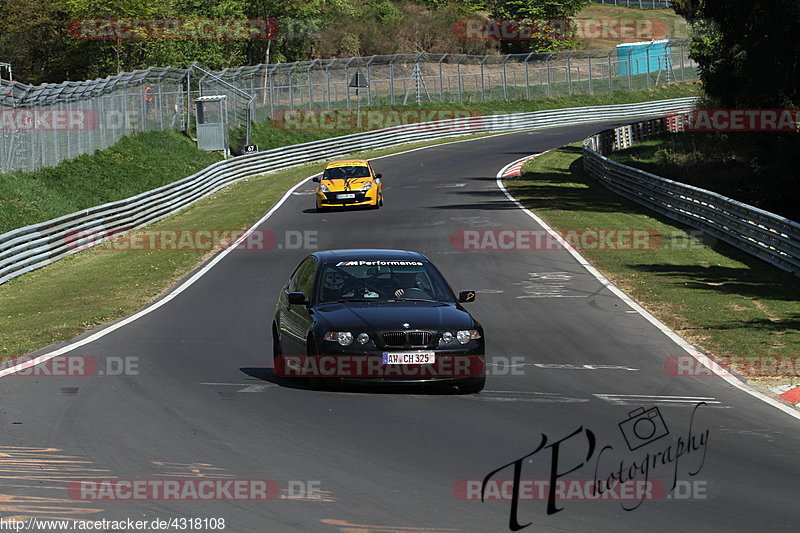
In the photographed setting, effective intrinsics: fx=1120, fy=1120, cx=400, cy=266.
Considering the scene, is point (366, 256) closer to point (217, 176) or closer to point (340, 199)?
point (340, 199)

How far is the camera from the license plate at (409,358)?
11320 millimetres

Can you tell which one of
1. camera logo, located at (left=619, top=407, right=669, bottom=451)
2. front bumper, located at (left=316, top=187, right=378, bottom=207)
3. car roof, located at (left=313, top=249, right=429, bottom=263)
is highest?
car roof, located at (left=313, top=249, right=429, bottom=263)

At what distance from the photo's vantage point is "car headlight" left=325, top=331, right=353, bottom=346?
1136 centimetres

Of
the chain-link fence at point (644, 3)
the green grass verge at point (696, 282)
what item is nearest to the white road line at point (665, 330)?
the green grass verge at point (696, 282)

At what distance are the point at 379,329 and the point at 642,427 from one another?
287cm

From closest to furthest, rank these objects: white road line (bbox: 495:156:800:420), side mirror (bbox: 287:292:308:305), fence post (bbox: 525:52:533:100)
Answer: white road line (bbox: 495:156:800:420)
side mirror (bbox: 287:292:308:305)
fence post (bbox: 525:52:533:100)

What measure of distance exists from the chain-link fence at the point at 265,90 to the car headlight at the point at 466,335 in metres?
25.6

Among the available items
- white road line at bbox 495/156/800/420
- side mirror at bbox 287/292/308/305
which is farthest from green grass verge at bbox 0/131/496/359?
white road line at bbox 495/156/800/420

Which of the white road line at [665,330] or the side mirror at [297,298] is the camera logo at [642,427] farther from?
the side mirror at [297,298]

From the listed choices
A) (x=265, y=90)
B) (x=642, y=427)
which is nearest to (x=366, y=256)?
(x=642, y=427)

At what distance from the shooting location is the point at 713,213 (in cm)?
2780

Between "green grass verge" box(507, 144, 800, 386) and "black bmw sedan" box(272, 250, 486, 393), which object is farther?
"green grass verge" box(507, 144, 800, 386)

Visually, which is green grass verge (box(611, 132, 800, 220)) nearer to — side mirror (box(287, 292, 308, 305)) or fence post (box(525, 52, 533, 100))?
fence post (box(525, 52, 533, 100))

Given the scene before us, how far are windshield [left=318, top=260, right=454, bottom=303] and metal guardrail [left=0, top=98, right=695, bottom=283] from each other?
14960 mm
